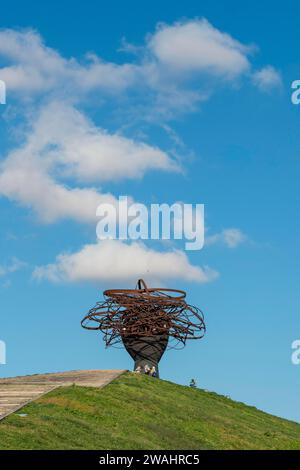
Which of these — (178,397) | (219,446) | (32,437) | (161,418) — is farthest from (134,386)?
(32,437)

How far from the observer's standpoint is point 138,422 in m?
33.4

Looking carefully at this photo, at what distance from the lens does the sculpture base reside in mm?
49219

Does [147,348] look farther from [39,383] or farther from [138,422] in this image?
[138,422]

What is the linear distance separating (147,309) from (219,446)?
682 inches

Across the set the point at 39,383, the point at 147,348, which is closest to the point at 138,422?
the point at 39,383

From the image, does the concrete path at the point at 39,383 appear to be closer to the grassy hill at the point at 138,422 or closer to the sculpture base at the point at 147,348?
the grassy hill at the point at 138,422

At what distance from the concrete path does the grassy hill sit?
0.72m

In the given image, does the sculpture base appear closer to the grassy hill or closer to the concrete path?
the concrete path

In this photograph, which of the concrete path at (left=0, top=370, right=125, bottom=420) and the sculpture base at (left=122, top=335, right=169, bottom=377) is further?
the sculpture base at (left=122, top=335, right=169, bottom=377)

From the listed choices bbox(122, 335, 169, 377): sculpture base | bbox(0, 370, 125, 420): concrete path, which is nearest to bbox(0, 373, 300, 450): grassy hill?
bbox(0, 370, 125, 420): concrete path

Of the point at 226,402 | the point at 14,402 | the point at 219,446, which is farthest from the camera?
the point at 226,402
